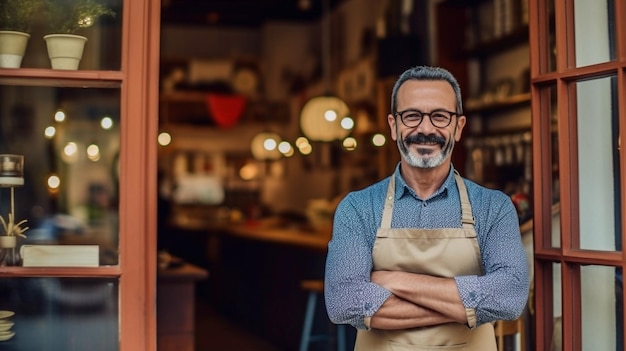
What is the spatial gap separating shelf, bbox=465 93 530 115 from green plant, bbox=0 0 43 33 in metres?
4.48

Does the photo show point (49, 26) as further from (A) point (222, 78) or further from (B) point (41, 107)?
(A) point (222, 78)

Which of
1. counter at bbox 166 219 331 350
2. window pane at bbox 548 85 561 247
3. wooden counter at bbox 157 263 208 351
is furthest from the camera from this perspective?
counter at bbox 166 219 331 350

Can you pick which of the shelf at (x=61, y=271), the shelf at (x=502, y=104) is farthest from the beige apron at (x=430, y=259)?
the shelf at (x=502, y=104)

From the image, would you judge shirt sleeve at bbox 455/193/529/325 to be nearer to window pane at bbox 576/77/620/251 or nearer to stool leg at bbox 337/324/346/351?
window pane at bbox 576/77/620/251

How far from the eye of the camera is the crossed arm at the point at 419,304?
263cm

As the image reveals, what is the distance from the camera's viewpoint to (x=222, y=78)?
12.9 metres

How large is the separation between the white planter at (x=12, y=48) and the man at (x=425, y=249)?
133 centimetres

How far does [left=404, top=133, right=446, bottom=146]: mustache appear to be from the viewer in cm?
277

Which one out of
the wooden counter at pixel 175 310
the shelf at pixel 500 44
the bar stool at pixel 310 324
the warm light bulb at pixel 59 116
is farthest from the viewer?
the shelf at pixel 500 44

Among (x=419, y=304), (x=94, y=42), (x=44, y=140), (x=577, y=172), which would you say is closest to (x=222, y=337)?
(x=44, y=140)

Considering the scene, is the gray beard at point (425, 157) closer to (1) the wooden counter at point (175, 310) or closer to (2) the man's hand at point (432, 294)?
→ (2) the man's hand at point (432, 294)

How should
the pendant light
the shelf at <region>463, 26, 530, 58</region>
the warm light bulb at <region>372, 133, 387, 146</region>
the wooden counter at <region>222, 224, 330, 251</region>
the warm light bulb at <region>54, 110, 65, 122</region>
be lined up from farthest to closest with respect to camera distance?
the warm light bulb at <region>372, 133, 387, 146</region>, the pendant light, the wooden counter at <region>222, 224, 330, 251</region>, the shelf at <region>463, 26, 530, 58</region>, the warm light bulb at <region>54, 110, 65, 122</region>

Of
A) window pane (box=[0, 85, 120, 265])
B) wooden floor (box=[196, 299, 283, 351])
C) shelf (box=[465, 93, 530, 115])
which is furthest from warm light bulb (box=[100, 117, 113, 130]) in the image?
wooden floor (box=[196, 299, 283, 351])

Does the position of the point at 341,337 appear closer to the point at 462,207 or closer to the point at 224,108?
the point at 462,207
